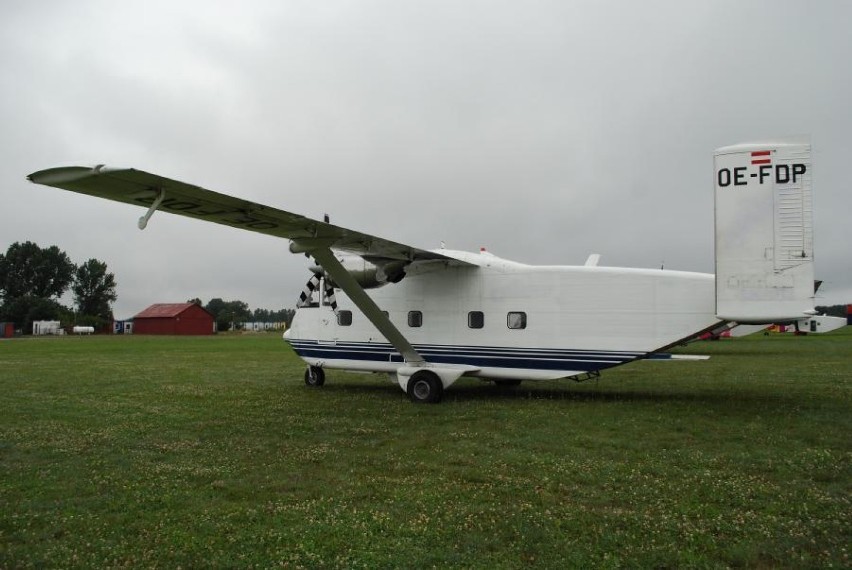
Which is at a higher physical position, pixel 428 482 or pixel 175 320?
pixel 175 320

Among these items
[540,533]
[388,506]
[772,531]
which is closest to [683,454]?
[772,531]

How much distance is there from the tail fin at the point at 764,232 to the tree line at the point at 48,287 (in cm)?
11186

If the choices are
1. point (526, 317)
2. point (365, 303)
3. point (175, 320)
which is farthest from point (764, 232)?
point (175, 320)

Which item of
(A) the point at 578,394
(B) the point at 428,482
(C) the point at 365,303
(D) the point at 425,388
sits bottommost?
(B) the point at 428,482

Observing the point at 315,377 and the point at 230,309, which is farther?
the point at 230,309

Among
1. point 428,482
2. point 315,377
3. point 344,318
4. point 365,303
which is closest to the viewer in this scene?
point 428,482

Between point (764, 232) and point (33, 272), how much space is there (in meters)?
128

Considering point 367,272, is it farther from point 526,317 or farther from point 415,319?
point 526,317

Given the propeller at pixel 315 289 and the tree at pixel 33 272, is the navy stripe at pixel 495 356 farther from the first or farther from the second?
the tree at pixel 33 272

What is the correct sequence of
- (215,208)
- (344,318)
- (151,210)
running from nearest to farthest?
(151,210) → (215,208) → (344,318)

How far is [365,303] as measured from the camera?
12727 mm

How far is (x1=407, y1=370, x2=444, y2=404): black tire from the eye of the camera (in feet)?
42.8

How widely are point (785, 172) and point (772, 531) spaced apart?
7118 millimetres

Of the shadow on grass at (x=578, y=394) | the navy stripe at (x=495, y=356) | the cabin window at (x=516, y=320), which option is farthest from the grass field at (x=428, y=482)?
the cabin window at (x=516, y=320)
